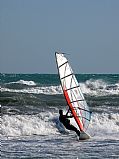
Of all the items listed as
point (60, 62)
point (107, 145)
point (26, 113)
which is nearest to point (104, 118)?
point (26, 113)

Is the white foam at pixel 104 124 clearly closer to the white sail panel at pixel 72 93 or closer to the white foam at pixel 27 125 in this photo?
the white sail panel at pixel 72 93

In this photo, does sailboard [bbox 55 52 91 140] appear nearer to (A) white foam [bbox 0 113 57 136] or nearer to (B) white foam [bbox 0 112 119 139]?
(B) white foam [bbox 0 112 119 139]

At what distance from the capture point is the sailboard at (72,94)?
48.0ft

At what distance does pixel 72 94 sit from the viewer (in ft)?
49.4

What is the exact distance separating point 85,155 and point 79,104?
4061 millimetres

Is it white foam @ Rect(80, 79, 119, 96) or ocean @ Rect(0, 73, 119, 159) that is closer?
ocean @ Rect(0, 73, 119, 159)

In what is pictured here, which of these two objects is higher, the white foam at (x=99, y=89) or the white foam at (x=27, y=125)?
the white foam at (x=99, y=89)

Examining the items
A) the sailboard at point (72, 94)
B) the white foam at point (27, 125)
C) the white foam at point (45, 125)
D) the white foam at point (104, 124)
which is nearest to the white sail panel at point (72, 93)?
the sailboard at point (72, 94)

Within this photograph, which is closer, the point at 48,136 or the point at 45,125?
the point at 48,136

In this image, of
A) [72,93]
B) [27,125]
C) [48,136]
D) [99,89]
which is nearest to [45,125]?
[27,125]

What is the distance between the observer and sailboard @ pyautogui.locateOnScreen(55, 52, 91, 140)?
14.6 meters

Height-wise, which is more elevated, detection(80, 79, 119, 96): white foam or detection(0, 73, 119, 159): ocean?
detection(80, 79, 119, 96): white foam

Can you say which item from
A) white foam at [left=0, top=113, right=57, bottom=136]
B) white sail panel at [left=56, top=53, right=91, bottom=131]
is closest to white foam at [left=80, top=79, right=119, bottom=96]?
white foam at [left=0, top=113, right=57, bottom=136]

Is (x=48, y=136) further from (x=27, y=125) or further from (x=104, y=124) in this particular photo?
(x=104, y=124)
